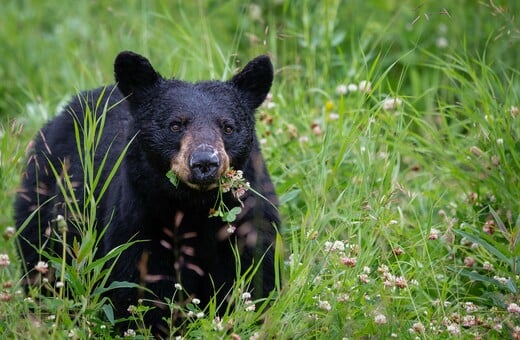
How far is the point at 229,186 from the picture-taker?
15.6 feet

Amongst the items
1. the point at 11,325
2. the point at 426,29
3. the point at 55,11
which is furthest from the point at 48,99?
the point at 11,325

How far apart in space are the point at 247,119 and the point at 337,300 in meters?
1.10

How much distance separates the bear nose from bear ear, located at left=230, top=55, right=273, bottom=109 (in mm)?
807

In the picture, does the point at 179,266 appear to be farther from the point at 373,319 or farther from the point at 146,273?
the point at 373,319

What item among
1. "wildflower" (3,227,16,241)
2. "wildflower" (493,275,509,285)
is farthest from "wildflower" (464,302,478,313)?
"wildflower" (3,227,16,241)

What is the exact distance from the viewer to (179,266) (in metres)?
5.08

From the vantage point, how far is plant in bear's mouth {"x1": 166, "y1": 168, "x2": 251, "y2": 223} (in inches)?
187

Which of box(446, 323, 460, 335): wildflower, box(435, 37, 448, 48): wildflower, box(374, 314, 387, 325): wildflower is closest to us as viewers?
box(374, 314, 387, 325): wildflower

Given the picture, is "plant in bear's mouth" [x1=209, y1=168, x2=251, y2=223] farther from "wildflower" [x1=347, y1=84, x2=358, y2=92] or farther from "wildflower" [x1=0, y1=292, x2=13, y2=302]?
"wildflower" [x1=347, y1=84, x2=358, y2=92]

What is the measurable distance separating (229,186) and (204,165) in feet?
0.63

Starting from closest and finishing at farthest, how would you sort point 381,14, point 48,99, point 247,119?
point 247,119 < point 48,99 < point 381,14

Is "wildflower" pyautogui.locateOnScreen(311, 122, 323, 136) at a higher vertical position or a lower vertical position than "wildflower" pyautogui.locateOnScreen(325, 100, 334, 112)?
lower

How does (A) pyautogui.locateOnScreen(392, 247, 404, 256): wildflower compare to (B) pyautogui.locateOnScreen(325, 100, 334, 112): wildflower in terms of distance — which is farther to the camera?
(B) pyautogui.locateOnScreen(325, 100, 334, 112): wildflower

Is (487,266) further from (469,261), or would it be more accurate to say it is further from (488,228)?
(488,228)
